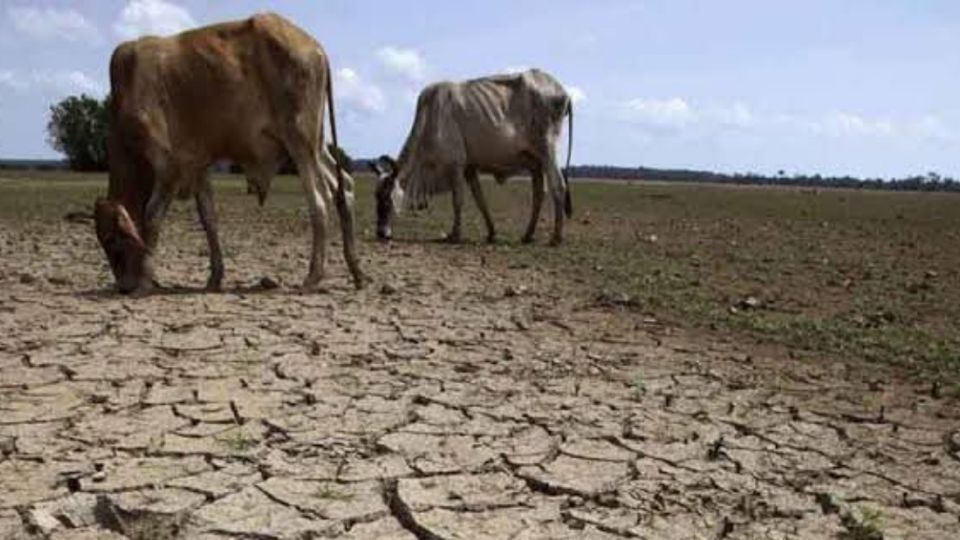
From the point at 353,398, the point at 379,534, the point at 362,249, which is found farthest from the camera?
the point at 362,249

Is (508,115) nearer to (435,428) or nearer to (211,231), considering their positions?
(211,231)

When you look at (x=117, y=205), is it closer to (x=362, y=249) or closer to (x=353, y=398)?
(x=353, y=398)

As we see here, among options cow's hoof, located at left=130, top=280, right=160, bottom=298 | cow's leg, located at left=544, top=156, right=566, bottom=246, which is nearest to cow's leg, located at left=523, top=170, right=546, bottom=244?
cow's leg, located at left=544, top=156, right=566, bottom=246

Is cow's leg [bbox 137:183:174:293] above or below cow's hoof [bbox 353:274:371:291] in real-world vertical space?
above

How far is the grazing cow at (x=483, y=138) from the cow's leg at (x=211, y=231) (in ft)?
19.3

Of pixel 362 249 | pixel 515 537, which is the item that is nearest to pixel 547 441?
pixel 515 537

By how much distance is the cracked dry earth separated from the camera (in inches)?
150

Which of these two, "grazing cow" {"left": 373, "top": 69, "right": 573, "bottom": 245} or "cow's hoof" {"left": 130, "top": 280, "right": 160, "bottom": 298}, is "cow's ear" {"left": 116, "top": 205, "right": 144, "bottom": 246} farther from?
"grazing cow" {"left": 373, "top": 69, "right": 573, "bottom": 245}

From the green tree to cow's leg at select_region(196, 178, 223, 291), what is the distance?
56.9 meters

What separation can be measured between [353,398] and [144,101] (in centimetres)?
408

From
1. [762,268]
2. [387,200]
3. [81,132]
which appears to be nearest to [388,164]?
[387,200]

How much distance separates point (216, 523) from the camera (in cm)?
366

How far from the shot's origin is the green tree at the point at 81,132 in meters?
62.5

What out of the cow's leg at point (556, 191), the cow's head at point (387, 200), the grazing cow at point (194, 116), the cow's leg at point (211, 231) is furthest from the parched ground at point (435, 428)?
the cow's head at point (387, 200)
